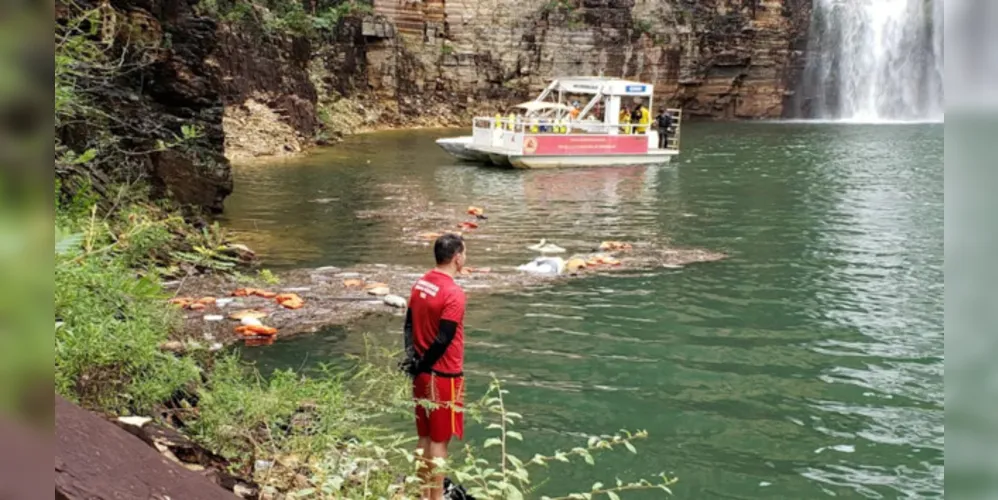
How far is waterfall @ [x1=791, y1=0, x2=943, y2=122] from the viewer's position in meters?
51.4

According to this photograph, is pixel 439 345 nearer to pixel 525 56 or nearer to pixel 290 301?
pixel 290 301

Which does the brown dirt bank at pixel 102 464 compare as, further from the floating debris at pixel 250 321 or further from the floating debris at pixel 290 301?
the floating debris at pixel 290 301

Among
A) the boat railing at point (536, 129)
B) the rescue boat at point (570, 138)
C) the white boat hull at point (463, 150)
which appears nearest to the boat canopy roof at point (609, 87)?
the rescue boat at point (570, 138)

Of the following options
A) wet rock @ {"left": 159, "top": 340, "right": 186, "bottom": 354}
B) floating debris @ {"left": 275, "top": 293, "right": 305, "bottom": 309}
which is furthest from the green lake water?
wet rock @ {"left": 159, "top": 340, "right": 186, "bottom": 354}

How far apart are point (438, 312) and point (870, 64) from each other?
184 feet

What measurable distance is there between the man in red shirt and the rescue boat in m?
23.7

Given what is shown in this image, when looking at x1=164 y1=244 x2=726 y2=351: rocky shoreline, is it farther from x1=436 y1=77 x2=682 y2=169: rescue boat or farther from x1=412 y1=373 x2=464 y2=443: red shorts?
x1=436 y1=77 x2=682 y2=169: rescue boat

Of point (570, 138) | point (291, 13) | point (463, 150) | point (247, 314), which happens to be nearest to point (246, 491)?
point (247, 314)

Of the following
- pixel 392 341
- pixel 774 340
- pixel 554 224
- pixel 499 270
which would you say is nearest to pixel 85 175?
pixel 392 341

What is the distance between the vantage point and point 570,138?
29.8m

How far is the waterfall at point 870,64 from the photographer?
51.4m

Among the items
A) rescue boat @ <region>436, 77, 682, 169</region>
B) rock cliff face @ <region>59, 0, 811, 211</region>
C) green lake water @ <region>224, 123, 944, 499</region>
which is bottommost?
green lake water @ <region>224, 123, 944, 499</region>
